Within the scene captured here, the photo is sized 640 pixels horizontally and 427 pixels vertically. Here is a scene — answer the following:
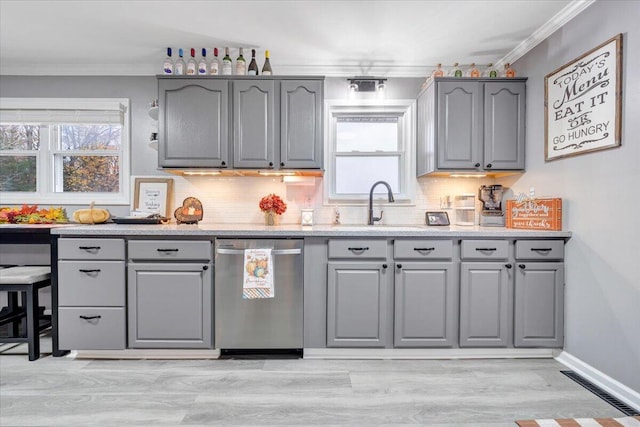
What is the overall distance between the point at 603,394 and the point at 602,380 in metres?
0.11

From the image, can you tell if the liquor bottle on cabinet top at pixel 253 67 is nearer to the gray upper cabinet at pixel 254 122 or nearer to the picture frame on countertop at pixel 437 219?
the gray upper cabinet at pixel 254 122

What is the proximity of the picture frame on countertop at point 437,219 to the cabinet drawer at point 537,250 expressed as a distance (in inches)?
29.1

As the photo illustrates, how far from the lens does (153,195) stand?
10.5ft

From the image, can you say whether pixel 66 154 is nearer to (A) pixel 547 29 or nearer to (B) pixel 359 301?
(B) pixel 359 301

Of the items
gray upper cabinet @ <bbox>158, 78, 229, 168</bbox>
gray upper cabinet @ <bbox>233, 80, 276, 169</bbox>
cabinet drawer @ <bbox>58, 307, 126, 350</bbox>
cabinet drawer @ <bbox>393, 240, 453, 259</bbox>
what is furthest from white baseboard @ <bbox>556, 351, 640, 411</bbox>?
cabinet drawer @ <bbox>58, 307, 126, 350</bbox>

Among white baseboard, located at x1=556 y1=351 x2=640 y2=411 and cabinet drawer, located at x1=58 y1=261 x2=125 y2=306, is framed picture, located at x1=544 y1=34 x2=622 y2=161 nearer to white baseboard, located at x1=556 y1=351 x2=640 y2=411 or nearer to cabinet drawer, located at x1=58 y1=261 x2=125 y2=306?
white baseboard, located at x1=556 y1=351 x2=640 y2=411

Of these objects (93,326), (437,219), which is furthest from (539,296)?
(93,326)

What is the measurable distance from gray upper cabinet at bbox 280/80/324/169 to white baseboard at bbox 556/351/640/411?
2347mm

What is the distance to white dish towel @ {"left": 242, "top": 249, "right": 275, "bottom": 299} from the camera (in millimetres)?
2332

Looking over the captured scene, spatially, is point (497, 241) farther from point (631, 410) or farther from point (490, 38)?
point (490, 38)

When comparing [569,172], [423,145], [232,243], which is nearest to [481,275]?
[569,172]

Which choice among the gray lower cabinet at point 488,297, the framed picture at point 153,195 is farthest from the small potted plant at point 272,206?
the gray lower cabinet at point 488,297

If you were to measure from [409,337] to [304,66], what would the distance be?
8.47ft

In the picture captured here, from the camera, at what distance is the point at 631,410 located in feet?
5.99
